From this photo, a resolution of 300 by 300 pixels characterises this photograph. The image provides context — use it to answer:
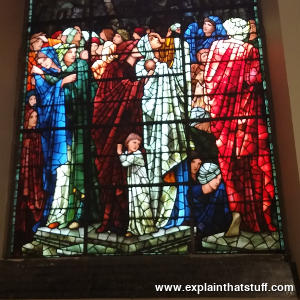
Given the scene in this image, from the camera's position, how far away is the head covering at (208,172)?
441cm

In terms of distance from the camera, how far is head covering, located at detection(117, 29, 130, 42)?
16.7 ft

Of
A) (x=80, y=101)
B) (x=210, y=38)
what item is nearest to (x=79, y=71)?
(x=80, y=101)

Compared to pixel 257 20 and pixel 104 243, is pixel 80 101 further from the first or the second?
pixel 257 20

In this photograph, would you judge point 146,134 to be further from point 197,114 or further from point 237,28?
point 237,28

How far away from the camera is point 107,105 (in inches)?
188

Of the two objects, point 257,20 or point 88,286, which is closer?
point 88,286

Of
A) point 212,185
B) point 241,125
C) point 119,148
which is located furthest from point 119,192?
point 241,125

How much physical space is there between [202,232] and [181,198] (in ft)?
1.11

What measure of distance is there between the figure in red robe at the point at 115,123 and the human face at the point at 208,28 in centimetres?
68

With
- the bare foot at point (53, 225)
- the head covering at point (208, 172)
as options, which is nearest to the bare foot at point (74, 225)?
the bare foot at point (53, 225)

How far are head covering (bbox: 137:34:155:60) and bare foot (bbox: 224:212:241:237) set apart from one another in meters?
1.72

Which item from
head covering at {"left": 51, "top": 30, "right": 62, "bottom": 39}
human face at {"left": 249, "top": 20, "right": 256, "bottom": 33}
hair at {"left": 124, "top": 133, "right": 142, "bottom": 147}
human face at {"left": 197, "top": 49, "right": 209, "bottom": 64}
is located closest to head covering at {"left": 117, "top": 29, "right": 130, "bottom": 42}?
head covering at {"left": 51, "top": 30, "right": 62, "bottom": 39}

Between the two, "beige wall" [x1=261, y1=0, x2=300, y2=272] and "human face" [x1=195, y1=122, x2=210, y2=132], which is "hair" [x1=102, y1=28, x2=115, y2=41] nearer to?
A: "human face" [x1=195, y1=122, x2=210, y2=132]

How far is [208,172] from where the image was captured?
4.43m
